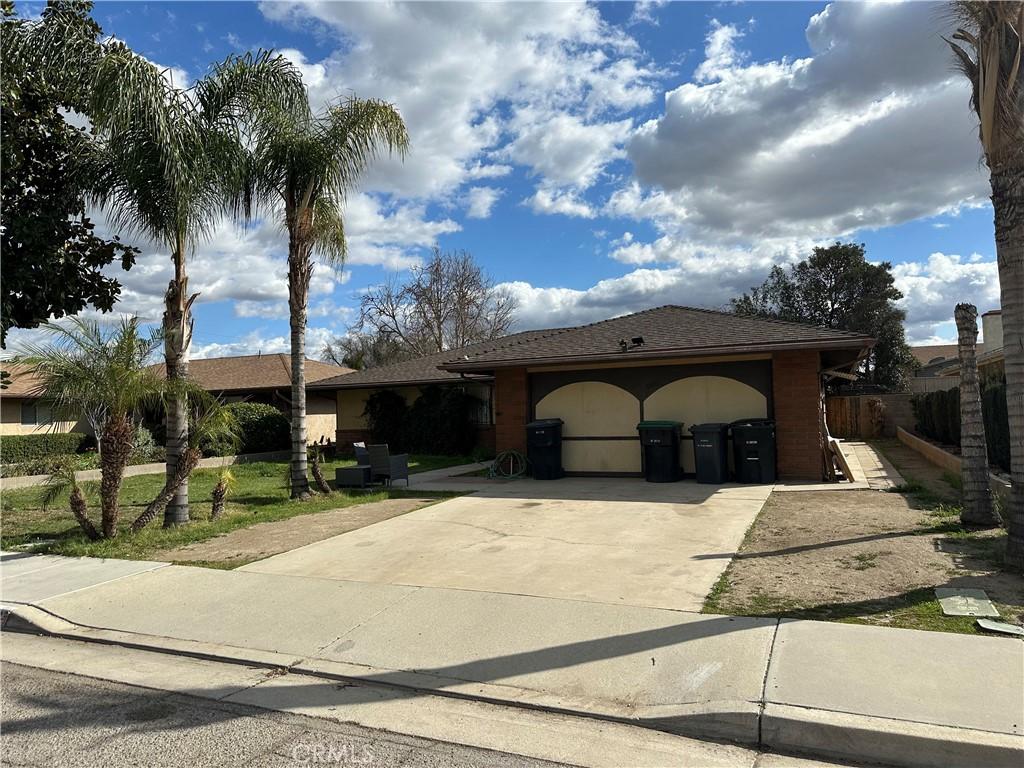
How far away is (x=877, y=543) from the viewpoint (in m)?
7.70

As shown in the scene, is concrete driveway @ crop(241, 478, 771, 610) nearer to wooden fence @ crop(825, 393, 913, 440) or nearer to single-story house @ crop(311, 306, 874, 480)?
single-story house @ crop(311, 306, 874, 480)

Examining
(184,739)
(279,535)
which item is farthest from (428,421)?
(184,739)

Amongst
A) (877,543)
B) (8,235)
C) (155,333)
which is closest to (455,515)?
(155,333)

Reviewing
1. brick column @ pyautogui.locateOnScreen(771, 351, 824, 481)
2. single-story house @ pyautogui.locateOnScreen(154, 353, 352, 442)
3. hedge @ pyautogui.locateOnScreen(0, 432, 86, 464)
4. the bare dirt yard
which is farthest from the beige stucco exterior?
the bare dirt yard

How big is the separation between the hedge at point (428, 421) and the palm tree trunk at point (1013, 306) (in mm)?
16666

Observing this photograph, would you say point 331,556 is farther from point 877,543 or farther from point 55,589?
point 877,543

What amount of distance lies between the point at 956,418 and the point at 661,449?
10.2m

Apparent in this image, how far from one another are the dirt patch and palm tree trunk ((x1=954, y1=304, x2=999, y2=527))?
25.5ft

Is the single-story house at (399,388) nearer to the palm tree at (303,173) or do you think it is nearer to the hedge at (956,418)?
the palm tree at (303,173)

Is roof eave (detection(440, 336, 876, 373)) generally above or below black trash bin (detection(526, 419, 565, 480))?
above

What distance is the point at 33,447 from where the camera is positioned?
842 inches

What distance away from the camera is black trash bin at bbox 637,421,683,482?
13695mm

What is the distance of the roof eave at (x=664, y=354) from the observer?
12484 millimetres

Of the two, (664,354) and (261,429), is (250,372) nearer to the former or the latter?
(261,429)
